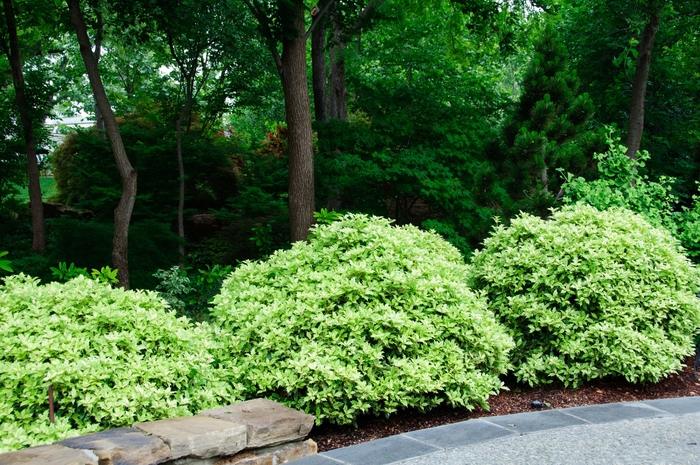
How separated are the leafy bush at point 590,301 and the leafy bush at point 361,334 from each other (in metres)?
0.39

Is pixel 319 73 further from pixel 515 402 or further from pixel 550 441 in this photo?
pixel 550 441

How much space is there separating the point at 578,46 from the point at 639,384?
11.8 m

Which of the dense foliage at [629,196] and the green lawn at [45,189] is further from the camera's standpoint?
the green lawn at [45,189]

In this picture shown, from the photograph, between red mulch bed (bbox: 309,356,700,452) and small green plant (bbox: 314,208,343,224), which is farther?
small green plant (bbox: 314,208,343,224)

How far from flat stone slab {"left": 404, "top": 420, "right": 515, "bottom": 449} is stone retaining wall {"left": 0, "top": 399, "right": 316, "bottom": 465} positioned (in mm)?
694

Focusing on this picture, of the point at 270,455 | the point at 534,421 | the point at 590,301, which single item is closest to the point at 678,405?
the point at 590,301

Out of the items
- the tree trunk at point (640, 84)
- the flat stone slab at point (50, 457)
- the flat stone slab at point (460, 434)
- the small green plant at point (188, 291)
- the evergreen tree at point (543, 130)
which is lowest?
the flat stone slab at point (460, 434)

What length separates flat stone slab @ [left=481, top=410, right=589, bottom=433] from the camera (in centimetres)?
392

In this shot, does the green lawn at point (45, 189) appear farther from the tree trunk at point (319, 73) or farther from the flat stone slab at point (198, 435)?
the flat stone slab at point (198, 435)

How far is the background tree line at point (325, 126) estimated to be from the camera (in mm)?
8773

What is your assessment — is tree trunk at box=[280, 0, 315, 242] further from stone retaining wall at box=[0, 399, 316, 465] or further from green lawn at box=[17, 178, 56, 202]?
green lawn at box=[17, 178, 56, 202]

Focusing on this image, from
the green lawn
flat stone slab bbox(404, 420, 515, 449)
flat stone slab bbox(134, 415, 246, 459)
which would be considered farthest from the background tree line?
the green lawn

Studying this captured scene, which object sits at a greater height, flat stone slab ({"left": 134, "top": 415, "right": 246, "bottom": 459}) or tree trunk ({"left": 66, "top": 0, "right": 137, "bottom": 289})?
tree trunk ({"left": 66, "top": 0, "right": 137, "bottom": 289})

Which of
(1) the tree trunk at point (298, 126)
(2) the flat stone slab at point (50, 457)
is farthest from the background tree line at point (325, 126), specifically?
(2) the flat stone slab at point (50, 457)
